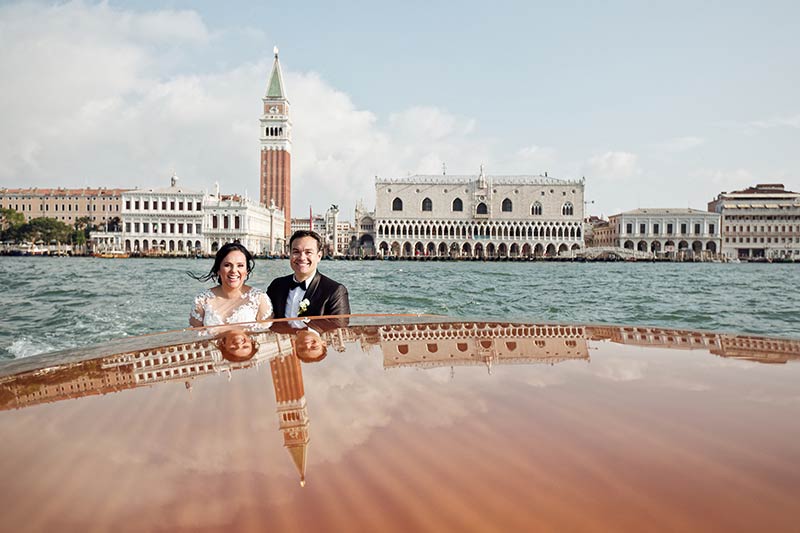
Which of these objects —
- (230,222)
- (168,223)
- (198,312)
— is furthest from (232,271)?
(168,223)

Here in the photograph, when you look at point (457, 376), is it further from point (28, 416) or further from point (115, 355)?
point (115, 355)

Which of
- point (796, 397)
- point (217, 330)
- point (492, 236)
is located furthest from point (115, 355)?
point (492, 236)

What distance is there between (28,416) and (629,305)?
1076cm

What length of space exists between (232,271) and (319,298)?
1.60 ft

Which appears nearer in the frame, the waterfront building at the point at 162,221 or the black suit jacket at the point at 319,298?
the black suit jacket at the point at 319,298

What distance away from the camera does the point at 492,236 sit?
46.9 metres

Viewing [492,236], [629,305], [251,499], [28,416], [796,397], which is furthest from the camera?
[492,236]

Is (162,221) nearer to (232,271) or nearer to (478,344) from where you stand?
(232,271)

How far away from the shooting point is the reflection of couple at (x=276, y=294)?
2756 millimetres

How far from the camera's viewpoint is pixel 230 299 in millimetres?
2887

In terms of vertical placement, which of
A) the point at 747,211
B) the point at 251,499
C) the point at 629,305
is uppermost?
the point at 747,211

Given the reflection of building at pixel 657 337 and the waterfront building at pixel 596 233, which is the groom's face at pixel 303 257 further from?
the waterfront building at pixel 596 233

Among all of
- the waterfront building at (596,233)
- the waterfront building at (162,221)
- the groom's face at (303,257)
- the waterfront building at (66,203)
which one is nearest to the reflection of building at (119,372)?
the groom's face at (303,257)

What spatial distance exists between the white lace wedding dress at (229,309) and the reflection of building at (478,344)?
0.98 metres
